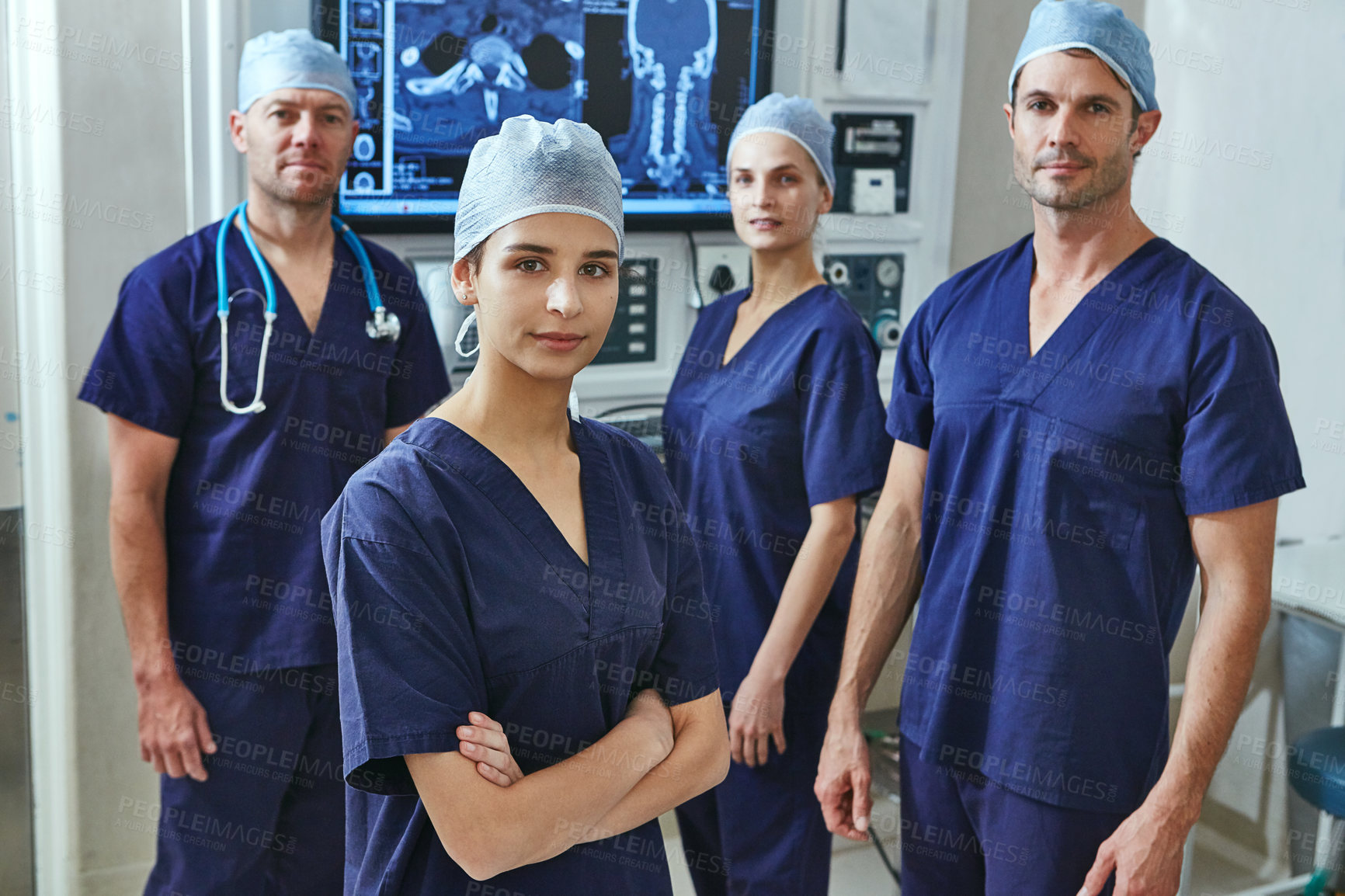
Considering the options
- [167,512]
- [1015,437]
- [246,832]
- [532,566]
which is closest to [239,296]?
[167,512]

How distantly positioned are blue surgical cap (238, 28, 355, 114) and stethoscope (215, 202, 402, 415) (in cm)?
19

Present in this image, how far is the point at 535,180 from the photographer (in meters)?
1.09

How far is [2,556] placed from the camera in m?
2.11

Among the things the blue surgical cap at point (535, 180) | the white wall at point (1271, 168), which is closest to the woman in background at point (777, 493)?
the blue surgical cap at point (535, 180)

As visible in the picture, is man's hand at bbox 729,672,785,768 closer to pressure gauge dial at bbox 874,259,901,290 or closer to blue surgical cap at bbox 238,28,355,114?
blue surgical cap at bbox 238,28,355,114

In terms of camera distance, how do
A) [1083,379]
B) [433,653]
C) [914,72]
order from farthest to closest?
[914,72] < [1083,379] < [433,653]

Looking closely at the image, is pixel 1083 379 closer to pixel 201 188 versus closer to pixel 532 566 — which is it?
pixel 532 566

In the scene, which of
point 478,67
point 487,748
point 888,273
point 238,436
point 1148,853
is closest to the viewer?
point 487,748

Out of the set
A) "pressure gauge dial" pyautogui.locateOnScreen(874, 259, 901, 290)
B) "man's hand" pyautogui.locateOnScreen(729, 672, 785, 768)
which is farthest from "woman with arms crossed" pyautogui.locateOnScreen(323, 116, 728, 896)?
"pressure gauge dial" pyautogui.locateOnScreen(874, 259, 901, 290)

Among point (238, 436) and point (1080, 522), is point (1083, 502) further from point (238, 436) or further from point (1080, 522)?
point (238, 436)

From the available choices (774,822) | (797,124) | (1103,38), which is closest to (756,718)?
(774,822)

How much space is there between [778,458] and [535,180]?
2.85 feet

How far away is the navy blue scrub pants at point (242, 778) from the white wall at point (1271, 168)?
206cm

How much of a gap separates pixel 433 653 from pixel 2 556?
146 centimetres
